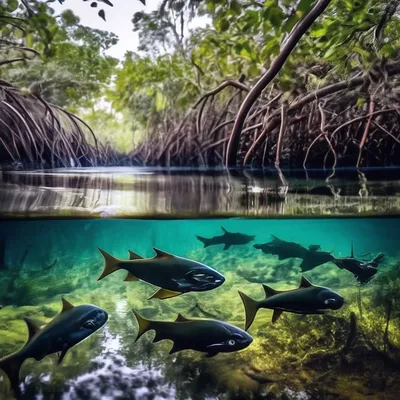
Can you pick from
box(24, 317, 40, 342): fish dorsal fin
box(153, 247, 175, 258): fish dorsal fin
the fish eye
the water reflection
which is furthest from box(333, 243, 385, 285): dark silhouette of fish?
→ box(24, 317, 40, 342): fish dorsal fin

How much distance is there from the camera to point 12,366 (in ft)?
8.05

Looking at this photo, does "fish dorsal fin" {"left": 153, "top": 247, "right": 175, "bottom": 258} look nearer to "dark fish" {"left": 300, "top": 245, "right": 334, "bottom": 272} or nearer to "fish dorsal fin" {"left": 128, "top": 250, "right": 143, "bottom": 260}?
"fish dorsal fin" {"left": 128, "top": 250, "right": 143, "bottom": 260}

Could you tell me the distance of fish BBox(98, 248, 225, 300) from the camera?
240 centimetres

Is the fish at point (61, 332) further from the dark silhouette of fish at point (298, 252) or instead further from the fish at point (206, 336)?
the dark silhouette of fish at point (298, 252)

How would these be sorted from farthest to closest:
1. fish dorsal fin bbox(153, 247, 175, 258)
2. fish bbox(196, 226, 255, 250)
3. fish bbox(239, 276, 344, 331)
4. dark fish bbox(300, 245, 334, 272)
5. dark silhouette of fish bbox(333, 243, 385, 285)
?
fish bbox(196, 226, 255, 250) < dark fish bbox(300, 245, 334, 272) < dark silhouette of fish bbox(333, 243, 385, 285) < fish bbox(239, 276, 344, 331) < fish dorsal fin bbox(153, 247, 175, 258)

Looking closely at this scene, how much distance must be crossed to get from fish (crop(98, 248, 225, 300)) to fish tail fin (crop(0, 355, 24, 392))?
853 millimetres

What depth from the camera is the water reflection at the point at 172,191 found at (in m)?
2.92

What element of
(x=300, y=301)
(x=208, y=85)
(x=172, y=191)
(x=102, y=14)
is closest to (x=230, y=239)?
(x=172, y=191)

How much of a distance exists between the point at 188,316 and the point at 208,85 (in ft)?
5.77

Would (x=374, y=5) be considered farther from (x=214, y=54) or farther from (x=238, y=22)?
(x=214, y=54)

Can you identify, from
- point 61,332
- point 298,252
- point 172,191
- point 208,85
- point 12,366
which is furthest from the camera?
point 298,252

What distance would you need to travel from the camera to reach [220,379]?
2.84 metres

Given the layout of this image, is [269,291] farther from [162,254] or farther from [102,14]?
[102,14]

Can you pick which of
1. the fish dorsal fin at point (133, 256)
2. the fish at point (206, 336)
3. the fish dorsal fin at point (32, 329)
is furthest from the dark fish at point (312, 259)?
the fish dorsal fin at point (32, 329)
